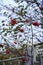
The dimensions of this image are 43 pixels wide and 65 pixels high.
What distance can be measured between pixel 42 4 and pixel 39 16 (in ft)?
0.52

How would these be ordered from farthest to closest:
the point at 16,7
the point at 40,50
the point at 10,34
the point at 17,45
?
1. the point at 40,50
2. the point at 17,45
3. the point at 10,34
4. the point at 16,7

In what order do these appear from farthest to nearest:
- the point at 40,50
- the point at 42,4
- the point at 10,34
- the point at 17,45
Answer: the point at 40,50 → the point at 17,45 → the point at 10,34 → the point at 42,4

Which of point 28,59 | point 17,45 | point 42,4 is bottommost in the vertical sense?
point 28,59

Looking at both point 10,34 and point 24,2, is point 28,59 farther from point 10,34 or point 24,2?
point 24,2

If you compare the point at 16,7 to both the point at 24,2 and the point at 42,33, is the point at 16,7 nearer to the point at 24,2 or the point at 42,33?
the point at 24,2

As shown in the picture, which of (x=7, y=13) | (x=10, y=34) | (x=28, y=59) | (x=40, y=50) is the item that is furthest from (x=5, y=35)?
(x=40, y=50)

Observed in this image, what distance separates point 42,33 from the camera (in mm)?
2713

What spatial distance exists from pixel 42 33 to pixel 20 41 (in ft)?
0.93

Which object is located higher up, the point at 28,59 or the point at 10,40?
the point at 10,40

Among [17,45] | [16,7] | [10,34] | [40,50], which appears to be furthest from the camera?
[40,50]

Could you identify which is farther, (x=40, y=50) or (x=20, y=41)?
(x=40, y=50)

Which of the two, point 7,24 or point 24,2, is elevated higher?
point 24,2

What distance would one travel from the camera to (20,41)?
272cm

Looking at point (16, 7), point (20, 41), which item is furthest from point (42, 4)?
point (20, 41)
